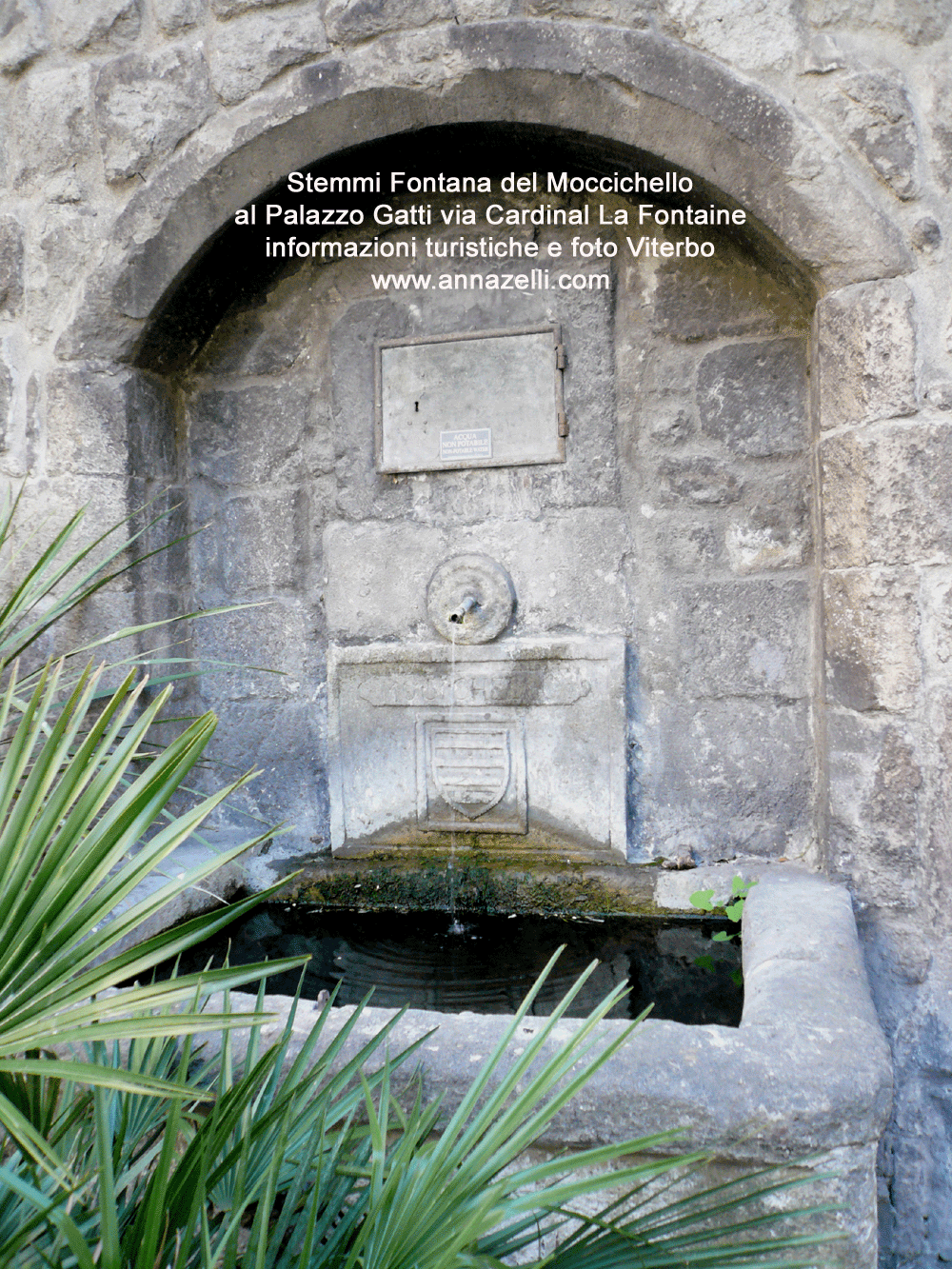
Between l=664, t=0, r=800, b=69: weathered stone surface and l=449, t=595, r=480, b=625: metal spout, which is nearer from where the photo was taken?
l=664, t=0, r=800, b=69: weathered stone surface

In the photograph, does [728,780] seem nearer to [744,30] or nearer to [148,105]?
[744,30]

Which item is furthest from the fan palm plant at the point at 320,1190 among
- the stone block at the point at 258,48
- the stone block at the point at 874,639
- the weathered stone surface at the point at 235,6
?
the weathered stone surface at the point at 235,6

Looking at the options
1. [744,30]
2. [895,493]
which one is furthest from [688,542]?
[744,30]

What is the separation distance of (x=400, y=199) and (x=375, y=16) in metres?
0.47

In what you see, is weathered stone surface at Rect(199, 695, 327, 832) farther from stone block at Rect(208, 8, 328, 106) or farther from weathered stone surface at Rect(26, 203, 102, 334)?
stone block at Rect(208, 8, 328, 106)

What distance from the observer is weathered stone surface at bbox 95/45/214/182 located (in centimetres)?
218

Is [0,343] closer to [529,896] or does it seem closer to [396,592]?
[396,592]

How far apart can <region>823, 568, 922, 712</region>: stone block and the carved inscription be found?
27.4 inches

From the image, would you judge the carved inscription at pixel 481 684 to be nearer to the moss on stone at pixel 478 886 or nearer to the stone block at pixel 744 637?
the stone block at pixel 744 637

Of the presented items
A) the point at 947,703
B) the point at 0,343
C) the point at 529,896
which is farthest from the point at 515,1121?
the point at 0,343

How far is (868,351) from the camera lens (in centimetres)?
184

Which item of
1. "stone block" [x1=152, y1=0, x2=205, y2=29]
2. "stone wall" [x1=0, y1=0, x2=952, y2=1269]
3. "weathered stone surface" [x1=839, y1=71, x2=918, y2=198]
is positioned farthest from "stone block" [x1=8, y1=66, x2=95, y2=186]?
"weathered stone surface" [x1=839, y1=71, x2=918, y2=198]

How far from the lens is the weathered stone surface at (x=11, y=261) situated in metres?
2.31

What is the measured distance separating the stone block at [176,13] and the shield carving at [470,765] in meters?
1.94
